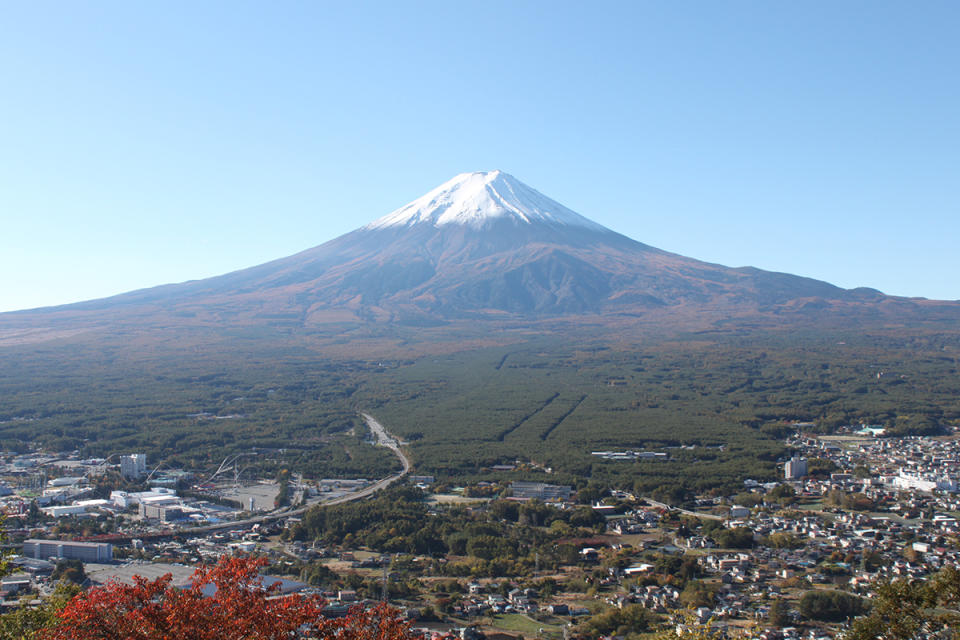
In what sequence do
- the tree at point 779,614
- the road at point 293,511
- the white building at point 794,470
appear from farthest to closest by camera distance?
1. the white building at point 794,470
2. the road at point 293,511
3. the tree at point 779,614

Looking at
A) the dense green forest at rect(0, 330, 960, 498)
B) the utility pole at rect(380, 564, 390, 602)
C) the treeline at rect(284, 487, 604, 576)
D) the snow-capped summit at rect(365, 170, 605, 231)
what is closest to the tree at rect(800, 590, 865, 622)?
the treeline at rect(284, 487, 604, 576)

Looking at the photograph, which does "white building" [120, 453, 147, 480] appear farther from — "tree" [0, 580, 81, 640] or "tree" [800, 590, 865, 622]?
"tree" [800, 590, 865, 622]

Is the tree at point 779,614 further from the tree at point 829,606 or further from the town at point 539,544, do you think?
the tree at point 829,606

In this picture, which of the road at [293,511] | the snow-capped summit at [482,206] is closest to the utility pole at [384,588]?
the road at [293,511]

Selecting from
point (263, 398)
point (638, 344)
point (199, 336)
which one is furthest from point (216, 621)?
point (199, 336)

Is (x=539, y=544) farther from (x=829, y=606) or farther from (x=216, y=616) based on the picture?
(x=216, y=616)

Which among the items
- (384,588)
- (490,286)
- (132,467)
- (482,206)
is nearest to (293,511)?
(384,588)

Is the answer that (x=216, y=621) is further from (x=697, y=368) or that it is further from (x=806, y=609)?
(x=697, y=368)
